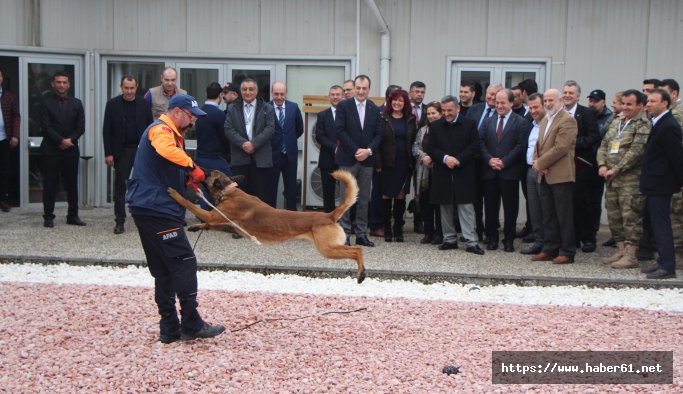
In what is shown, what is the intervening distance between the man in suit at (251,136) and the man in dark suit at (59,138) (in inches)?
96.4

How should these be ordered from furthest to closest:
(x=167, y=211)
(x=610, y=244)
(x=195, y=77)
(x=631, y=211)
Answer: (x=195, y=77)
(x=610, y=244)
(x=631, y=211)
(x=167, y=211)

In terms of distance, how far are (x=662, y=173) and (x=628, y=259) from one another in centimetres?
121

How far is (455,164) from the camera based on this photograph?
9.99 m

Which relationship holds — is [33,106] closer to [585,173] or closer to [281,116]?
[281,116]

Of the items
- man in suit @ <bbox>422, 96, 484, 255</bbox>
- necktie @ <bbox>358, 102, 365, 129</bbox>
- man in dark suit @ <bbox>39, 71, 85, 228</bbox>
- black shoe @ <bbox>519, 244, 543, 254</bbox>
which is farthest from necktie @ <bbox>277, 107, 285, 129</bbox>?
black shoe @ <bbox>519, 244, 543, 254</bbox>

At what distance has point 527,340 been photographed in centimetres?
628

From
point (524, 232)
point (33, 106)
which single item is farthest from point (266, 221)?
point (33, 106)

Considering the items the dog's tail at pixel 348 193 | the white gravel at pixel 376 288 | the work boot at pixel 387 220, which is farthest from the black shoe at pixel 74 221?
the dog's tail at pixel 348 193

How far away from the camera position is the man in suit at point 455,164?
10.1 metres

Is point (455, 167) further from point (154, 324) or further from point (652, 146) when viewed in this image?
point (154, 324)

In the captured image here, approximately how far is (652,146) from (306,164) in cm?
540

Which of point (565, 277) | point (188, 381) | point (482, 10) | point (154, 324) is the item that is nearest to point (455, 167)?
point (565, 277)

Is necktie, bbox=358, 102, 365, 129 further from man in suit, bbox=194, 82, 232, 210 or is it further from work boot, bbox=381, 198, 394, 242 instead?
man in suit, bbox=194, 82, 232, 210

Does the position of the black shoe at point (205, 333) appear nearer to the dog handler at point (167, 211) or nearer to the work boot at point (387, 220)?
the dog handler at point (167, 211)
